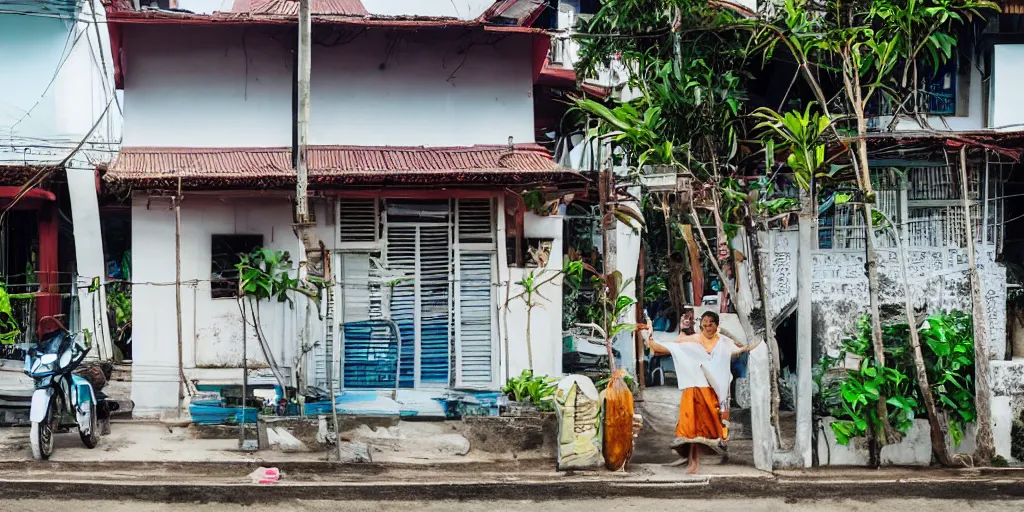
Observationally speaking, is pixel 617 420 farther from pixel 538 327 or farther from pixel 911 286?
pixel 911 286

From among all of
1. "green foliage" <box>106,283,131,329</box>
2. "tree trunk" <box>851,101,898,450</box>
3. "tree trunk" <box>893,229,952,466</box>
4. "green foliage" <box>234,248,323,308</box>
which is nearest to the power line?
"green foliage" <box>106,283,131,329</box>

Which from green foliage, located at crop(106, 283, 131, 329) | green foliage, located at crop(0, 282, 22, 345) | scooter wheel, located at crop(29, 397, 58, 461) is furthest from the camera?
green foliage, located at crop(106, 283, 131, 329)

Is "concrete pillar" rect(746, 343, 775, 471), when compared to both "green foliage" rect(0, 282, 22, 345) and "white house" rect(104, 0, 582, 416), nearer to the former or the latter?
"white house" rect(104, 0, 582, 416)

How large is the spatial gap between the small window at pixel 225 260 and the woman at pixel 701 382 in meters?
5.79

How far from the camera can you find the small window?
1304cm

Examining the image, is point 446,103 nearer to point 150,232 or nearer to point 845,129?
point 150,232

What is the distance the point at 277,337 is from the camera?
13.1 m

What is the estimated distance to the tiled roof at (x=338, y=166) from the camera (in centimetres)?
1200

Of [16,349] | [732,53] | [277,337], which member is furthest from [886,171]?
[16,349]

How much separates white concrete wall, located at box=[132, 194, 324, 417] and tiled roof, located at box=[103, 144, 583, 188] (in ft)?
1.68

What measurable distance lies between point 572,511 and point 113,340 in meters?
9.75

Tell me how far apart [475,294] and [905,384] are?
5553 mm

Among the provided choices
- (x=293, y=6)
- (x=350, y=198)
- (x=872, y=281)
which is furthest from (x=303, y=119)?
(x=872, y=281)

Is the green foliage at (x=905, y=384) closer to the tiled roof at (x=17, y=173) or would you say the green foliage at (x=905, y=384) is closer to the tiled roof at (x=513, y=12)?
the tiled roof at (x=513, y=12)
